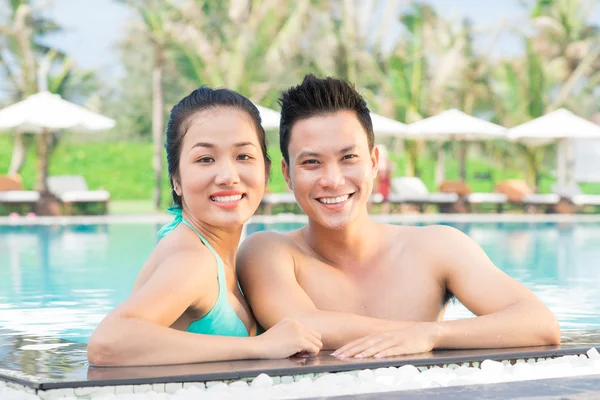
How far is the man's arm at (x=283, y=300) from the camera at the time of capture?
3549mm

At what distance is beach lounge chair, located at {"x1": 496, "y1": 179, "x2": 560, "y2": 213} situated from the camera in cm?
2358

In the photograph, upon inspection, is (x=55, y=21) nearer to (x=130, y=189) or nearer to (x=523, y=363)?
(x=130, y=189)

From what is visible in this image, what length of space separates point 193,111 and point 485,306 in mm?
1387

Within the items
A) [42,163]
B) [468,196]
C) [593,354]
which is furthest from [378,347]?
[42,163]

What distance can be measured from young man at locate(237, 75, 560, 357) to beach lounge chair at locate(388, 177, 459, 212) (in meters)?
19.0

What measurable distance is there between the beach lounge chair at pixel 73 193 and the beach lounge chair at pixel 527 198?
33.5ft

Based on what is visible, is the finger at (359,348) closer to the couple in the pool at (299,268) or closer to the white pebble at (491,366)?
the couple in the pool at (299,268)

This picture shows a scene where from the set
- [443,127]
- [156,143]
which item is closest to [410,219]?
[443,127]

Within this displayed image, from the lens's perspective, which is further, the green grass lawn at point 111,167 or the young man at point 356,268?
the green grass lawn at point 111,167

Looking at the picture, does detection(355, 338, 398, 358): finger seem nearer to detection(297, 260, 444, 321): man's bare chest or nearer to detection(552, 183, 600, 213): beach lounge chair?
detection(297, 260, 444, 321): man's bare chest

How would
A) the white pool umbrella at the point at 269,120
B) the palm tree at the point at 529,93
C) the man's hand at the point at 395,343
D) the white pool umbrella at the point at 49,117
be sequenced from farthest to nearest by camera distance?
the palm tree at the point at 529,93, the white pool umbrella at the point at 49,117, the white pool umbrella at the point at 269,120, the man's hand at the point at 395,343

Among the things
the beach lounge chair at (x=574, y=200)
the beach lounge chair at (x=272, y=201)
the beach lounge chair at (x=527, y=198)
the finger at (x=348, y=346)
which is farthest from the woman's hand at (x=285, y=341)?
the beach lounge chair at (x=574, y=200)

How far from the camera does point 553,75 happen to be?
29375 mm

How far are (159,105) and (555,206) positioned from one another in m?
10.7
